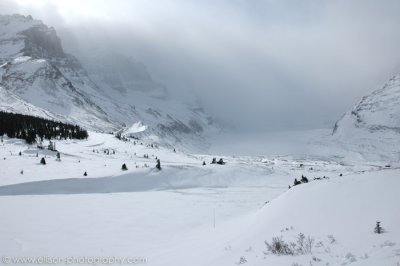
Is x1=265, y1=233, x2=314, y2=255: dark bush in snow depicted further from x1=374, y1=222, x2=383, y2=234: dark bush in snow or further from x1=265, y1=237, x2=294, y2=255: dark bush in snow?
x1=374, y1=222, x2=383, y2=234: dark bush in snow

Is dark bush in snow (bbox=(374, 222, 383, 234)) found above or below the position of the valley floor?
above

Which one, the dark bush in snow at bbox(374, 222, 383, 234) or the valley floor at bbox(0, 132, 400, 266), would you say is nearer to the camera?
the dark bush in snow at bbox(374, 222, 383, 234)

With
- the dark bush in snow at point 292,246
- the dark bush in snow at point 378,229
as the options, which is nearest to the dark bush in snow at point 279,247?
the dark bush in snow at point 292,246

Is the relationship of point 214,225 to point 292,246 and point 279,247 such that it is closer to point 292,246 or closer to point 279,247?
point 279,247

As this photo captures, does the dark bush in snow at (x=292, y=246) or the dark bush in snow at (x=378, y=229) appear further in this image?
the dark bush in snow at (x=292, y=246)

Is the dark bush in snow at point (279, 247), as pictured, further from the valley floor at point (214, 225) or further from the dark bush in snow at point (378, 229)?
the dark bush in snow at point (378, 229)

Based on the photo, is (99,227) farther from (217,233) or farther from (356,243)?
(356,243)

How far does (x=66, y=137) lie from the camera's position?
4771 inches

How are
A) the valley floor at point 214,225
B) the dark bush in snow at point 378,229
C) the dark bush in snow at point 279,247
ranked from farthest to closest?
the dark bush in snow at point 279,247, the valley floor at point 214,225, the dark bush in snow at point 378,229

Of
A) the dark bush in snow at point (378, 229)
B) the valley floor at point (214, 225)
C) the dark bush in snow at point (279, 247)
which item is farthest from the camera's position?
the dark bush in snow at point (279, 247)

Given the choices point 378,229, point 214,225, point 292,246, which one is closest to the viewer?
point 378,229

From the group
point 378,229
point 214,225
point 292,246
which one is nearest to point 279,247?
point 292,246

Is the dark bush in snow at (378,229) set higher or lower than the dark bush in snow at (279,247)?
higher

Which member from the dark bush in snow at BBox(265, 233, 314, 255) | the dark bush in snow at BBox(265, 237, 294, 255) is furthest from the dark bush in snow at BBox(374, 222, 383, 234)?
the dark bush in snow at BBox(265, 237, 294, 255)
